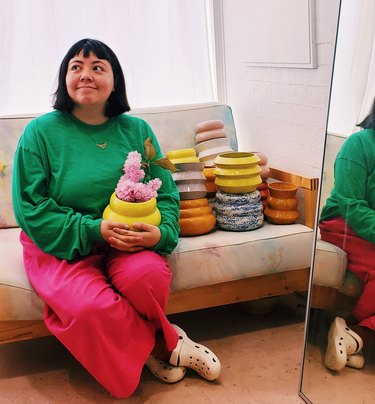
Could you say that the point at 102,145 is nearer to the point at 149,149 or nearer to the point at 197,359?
the point at 149,149

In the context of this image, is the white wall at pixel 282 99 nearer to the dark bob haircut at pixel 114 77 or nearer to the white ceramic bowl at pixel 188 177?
the white ceramic bowl at pixel 188 177

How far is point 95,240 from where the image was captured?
182 cm

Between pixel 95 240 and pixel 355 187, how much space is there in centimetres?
83

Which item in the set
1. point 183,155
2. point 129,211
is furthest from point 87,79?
point 183,155

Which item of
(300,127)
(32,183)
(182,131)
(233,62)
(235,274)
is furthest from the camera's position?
(233,62)

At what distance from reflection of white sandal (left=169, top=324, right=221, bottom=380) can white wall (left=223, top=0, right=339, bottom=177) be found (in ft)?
3.03

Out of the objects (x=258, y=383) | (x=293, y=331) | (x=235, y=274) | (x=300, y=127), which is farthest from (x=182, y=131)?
(x=258, y=383)

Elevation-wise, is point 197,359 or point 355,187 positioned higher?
point 355,187

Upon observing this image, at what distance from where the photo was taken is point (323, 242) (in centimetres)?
171

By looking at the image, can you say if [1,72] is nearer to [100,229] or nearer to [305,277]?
[100,229]

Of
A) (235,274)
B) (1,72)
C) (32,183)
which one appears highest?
(1,72)

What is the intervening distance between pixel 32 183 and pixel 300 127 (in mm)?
1177

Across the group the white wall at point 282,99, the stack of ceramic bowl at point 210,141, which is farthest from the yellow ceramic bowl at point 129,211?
the white wall at point 282,99

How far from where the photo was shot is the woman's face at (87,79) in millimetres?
1896
